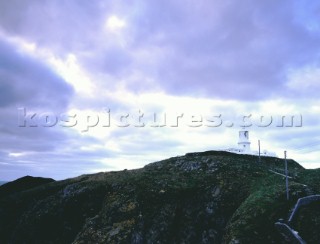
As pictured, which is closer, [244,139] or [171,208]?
[171,208]

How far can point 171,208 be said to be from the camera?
4091cm

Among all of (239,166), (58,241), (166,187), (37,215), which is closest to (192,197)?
(166,187)

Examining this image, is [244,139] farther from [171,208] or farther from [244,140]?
[171,208]

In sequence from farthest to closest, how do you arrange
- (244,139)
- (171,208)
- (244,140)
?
1. (244,139)
2. (244,140)
3. (171,208)

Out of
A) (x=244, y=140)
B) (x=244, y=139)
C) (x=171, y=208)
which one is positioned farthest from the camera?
(x=244, y=139)

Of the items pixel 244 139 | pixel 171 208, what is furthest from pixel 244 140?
pixel 171 208

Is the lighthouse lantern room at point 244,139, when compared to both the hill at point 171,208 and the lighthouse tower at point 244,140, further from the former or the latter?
the hill at point 171,208

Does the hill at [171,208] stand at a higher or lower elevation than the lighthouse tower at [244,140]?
lower

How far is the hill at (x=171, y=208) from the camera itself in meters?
31.8

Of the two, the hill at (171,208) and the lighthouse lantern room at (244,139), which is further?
the lighthouse lantern room at (244,139)

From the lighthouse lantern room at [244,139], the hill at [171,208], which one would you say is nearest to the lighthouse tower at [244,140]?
the lighthouse lantern room at [244,139]

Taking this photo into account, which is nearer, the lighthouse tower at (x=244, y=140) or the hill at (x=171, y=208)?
the hill at (x=171, y=208)

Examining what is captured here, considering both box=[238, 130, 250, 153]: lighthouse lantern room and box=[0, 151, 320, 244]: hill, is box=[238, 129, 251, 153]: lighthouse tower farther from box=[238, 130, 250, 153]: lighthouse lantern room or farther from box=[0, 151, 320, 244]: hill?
box=[0, 151, 320, 244]: hill

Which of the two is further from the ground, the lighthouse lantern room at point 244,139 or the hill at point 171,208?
the lighthouse lantern room at point 244,139
